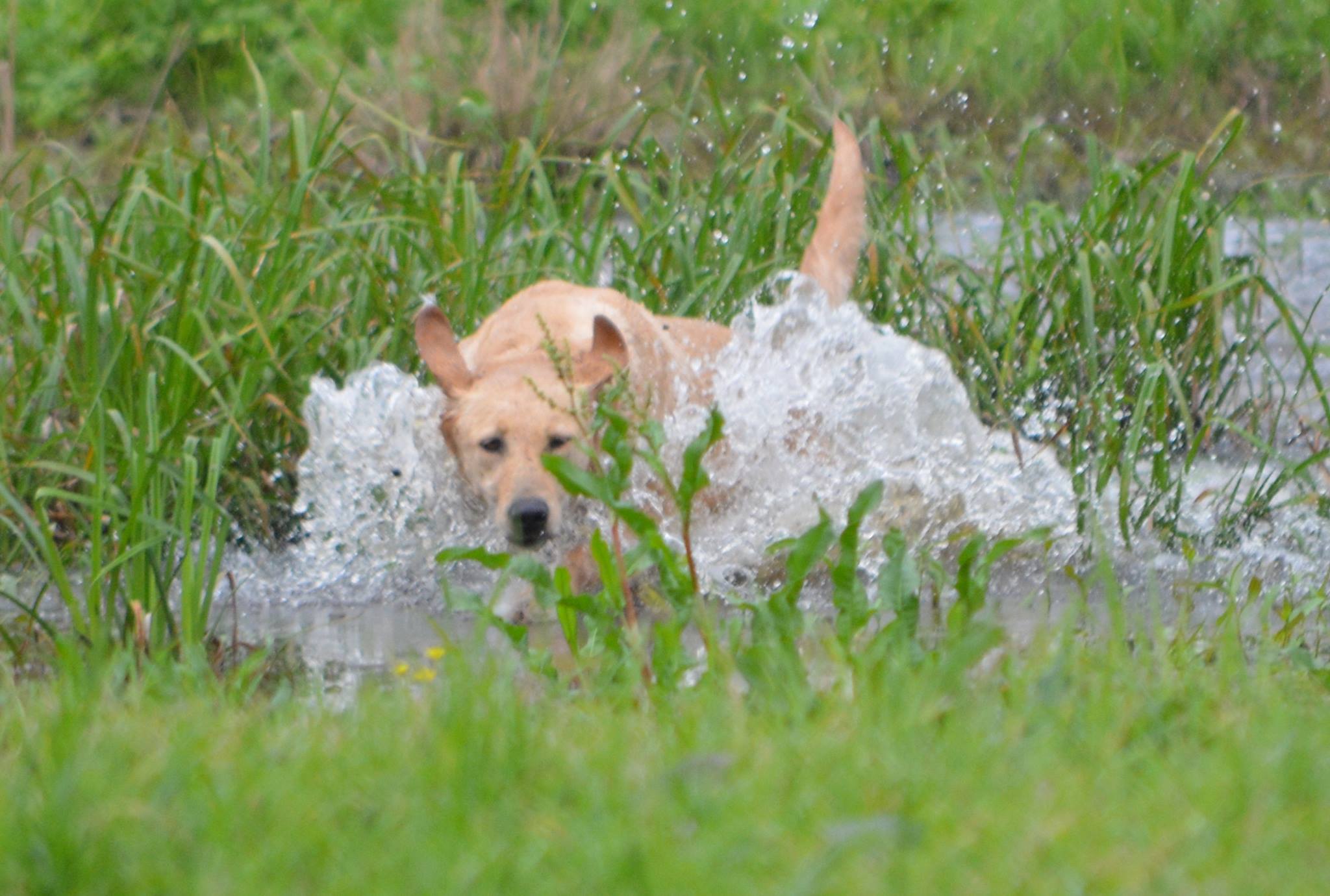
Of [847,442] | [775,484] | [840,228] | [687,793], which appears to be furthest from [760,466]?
[687,793]

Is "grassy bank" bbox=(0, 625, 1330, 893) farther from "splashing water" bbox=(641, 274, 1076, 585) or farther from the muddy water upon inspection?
"splashing water" bbox=(641, 274, 1076, 585)

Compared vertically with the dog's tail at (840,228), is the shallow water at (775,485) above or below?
below

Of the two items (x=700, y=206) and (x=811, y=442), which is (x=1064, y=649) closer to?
(x=811, y=442)

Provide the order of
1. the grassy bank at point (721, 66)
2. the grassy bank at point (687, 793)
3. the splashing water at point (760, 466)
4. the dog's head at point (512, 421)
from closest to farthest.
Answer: the grassy bank at point (687, 793) → the dog's head at point (512, 421) → the splashing water at point (760, 466) → the grassy bank at point (721, 66)

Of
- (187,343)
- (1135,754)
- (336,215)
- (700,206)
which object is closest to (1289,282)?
(700,206)

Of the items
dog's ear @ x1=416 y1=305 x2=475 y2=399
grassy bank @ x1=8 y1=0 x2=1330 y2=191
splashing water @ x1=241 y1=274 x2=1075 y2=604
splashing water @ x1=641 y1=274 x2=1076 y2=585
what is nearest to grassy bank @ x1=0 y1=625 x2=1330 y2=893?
dog's ear @ x1=416 y1=305 x2=475 y2=399

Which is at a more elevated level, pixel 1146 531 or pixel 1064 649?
pixel 1146 531

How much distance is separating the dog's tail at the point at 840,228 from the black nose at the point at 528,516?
4.52ft

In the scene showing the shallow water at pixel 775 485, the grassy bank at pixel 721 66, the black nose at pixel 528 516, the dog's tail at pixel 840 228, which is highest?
the grassy bank at pixel 721 66

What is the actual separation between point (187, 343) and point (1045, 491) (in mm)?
2506

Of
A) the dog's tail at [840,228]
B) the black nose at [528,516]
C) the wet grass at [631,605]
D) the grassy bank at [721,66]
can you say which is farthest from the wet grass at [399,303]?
the grassy bank at [721,66]

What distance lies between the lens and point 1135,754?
6.75 feet

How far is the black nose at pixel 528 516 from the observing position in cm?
432

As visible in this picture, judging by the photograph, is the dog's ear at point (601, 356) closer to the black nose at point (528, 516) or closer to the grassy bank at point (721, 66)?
the black nose at point (528, 516)
